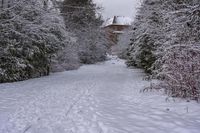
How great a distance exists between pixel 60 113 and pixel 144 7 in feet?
41.2

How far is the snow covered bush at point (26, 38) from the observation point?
44.6ft

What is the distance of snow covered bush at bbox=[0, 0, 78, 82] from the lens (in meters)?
13.6

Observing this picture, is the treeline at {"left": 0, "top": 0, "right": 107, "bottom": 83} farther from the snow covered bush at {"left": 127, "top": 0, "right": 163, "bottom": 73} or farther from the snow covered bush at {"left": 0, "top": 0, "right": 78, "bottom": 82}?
the snow covered bush at {"left": 127, "top": 0, "right": 163, "bottom": 73}

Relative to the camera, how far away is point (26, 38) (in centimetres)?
1484

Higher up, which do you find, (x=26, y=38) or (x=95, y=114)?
(x=26, y=38)

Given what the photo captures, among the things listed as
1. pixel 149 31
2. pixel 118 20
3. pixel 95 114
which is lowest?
pixel 95 114

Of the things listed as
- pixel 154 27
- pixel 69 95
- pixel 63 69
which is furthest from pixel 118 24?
pixel 69 95

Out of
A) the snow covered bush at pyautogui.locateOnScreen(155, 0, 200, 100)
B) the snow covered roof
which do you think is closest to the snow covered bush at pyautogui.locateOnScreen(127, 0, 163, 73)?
the snow covered bush at pyautogui.locateOnScreen(155, 0, 200, 100)

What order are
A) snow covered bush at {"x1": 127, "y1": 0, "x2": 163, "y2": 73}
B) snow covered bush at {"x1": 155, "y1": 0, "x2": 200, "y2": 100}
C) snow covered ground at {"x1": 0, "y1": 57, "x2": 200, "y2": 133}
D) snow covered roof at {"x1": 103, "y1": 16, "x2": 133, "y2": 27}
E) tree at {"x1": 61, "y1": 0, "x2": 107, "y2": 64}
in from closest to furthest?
snow covered ground at {"x1": 0, "y1": 57, "x2": 200, "y2": 133}, snow covered bush at {"x1": 155, "y1": 0, "x2": 200, "y2": 100}, snow covered bush at {"x1": 127, "y1": 0, "x2": 163, "y2": 73}, tree at {"x1": 61, "y1": 0, "x2": 107, "y2": 64}, snow covered roof at {"x1": 103, "y1": 16, "x2": 133, "y2": 27}

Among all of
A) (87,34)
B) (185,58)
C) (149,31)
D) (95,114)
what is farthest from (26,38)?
(87,34)

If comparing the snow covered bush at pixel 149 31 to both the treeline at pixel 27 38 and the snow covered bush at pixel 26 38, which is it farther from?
the snow covered bush at pixel 26 38

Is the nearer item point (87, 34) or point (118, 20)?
point (87, 34)

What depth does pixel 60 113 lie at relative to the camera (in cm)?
691

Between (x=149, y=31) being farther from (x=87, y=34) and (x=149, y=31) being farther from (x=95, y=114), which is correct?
(x=87, y=34)
